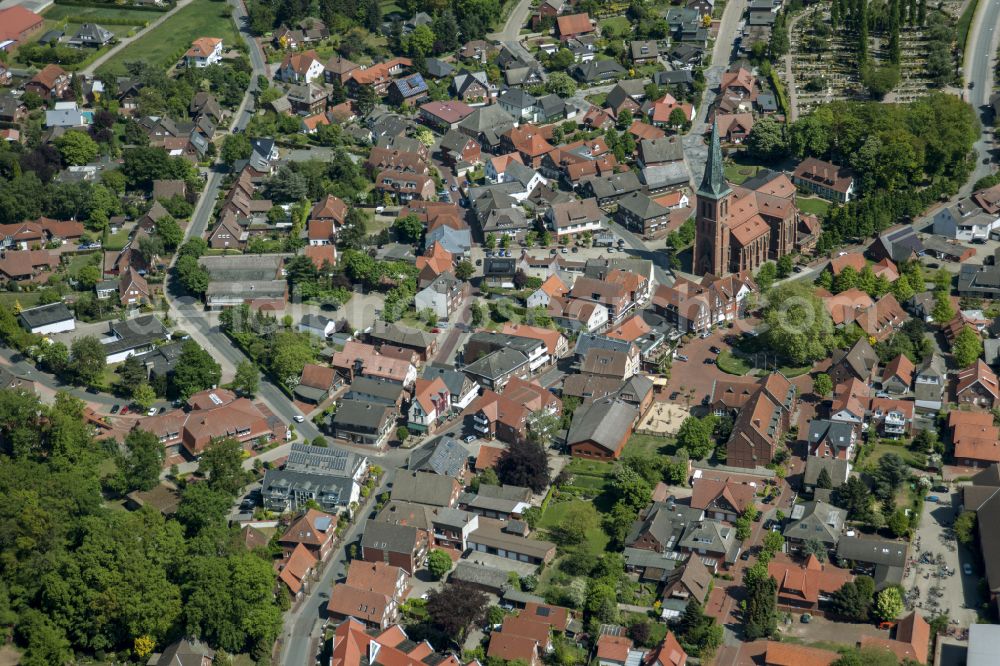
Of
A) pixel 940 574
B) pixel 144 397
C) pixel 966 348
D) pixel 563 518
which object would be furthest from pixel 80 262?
pixel 940 574

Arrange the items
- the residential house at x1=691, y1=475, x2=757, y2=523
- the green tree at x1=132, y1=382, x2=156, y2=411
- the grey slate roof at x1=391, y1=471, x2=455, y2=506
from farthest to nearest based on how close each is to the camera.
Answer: the green tree at x1=132, y1=382, x2=156, y2=411 → the grey slate roof at x1=391, y1=471, x2=455, y2=506 → the residential house at x1=691, y1=475, x2=757, y2=523

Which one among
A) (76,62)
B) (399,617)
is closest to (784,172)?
(399,617)

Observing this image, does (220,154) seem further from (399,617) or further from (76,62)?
(399,617)

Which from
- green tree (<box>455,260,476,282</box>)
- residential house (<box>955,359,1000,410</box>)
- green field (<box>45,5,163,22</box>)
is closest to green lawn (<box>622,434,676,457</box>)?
residential house (<box>955,359,1000,410</box>)

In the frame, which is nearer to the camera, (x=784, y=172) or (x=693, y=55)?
(x=784, y=172)

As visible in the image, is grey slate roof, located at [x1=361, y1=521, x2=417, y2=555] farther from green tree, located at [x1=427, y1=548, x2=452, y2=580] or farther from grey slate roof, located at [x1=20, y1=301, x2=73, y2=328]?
grey slate roof, located at [x1=20, y1=301, x2=73, y2=328]

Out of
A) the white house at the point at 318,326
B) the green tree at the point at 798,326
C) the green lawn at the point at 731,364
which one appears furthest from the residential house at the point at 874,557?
the white house at the point at 318,326
